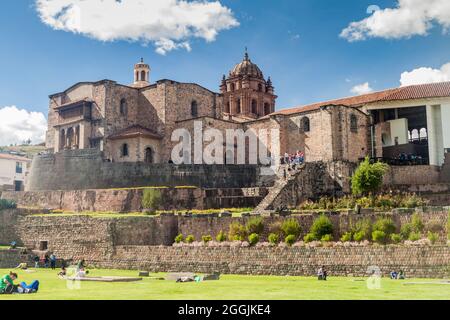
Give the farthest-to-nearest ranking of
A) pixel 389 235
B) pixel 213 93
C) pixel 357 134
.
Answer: pixel 213 93, pixel 357 134, pixel 389 235

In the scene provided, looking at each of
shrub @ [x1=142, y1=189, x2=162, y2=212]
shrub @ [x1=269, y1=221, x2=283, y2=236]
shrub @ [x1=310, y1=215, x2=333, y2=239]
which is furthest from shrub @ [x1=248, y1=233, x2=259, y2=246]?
shrub @ [x1=142, y1=189, x2=162, y2=212]

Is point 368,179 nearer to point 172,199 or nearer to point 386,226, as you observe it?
point 386,226

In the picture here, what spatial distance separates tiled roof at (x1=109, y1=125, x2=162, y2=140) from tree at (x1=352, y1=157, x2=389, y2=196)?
16.7 meters

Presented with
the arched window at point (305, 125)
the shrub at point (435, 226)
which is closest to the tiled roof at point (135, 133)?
the arched window at point (305, 125)

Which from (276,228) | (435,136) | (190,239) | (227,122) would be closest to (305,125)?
(227,122)

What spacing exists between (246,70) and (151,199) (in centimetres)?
2840

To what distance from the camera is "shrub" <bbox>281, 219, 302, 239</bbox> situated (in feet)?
80.0
